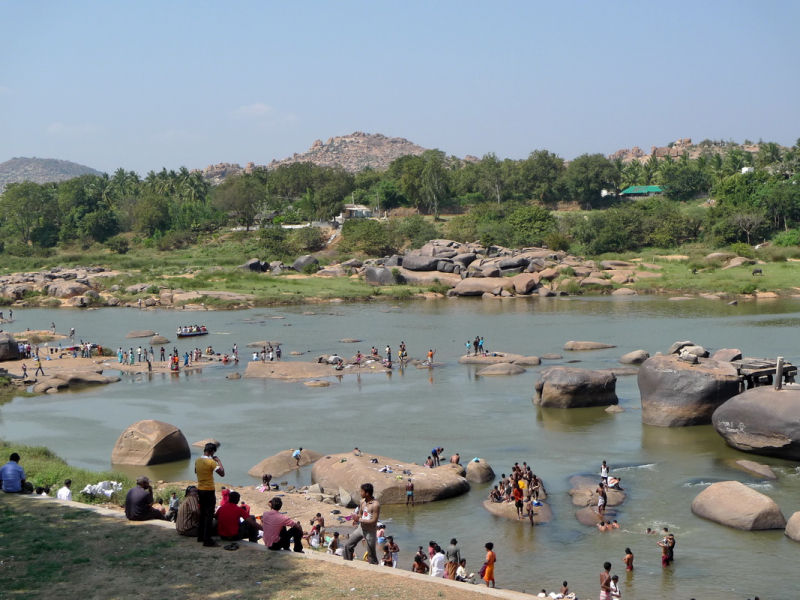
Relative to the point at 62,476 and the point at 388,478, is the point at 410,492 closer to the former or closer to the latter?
the point at 388,478

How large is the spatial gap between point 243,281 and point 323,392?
51367 millimetres

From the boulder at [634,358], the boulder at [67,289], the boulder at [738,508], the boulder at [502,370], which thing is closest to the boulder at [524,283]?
the boulder at [634,358]

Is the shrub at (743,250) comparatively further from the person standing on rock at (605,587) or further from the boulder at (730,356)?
the person standing on rock at (605,587)

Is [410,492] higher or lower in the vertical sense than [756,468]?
higher

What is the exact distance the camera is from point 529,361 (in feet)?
161

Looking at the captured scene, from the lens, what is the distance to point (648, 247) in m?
102

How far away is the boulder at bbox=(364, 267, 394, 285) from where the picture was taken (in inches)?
3617

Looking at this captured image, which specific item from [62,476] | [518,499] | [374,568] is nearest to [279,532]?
[374,568]

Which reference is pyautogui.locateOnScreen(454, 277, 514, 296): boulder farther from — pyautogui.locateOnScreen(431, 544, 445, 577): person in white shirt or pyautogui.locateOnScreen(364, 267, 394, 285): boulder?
pyautogui.locateOnScreen(431, 544, 445, 577): person in white shirt

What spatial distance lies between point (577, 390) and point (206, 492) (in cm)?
2594

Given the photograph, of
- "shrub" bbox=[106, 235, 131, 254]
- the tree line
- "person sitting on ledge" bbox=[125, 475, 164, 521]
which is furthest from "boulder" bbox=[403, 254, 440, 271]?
"person sitting on ledge" bbox=[125, 475, 164, 521]

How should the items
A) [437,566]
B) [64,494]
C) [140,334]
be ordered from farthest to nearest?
[140,334]
[64,494]
[437,566]

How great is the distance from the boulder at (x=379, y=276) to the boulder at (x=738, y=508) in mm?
68864

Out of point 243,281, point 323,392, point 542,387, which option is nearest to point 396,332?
point 323,392
